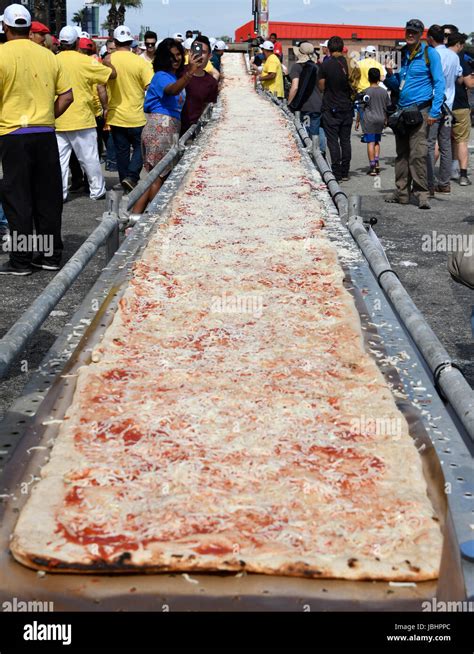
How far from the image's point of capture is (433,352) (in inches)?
99.2

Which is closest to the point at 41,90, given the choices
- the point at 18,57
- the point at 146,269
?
the point at 18,57

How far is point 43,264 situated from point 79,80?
3.28 metres

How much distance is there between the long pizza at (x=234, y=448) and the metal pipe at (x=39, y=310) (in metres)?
0.25

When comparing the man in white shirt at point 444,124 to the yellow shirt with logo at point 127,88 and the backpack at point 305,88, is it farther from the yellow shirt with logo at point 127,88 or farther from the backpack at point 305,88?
the yellow shirt with logo at point 127,88

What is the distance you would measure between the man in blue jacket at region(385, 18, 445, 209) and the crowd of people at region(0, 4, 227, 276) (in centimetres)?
243

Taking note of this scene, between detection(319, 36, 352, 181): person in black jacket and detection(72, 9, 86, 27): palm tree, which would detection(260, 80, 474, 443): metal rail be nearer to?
detection(319, 36, 352, 181): person in black jacket

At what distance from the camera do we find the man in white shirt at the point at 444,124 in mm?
10827

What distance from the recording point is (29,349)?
5.52 metres

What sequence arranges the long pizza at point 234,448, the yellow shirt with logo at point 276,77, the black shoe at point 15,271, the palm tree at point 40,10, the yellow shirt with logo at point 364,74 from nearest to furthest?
1. the long pizza at point 234,448
2. the black shoe at point 15,271
3. the yellow shirt with logo at point 364,74
4. the yellow shirt with logo at point 276,77
5. the palm tree at point 40,10

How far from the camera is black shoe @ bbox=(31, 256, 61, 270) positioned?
7328 millimetres

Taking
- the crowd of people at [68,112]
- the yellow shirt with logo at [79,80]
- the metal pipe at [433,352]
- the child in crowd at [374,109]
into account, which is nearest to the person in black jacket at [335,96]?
the child in crowd at [374,109]

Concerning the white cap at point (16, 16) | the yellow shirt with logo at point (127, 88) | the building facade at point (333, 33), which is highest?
the building facade at point (333, 33)

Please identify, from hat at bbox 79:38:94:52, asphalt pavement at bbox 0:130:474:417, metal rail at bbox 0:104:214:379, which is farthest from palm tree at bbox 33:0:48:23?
metal rail at bbox 0:104:214:379

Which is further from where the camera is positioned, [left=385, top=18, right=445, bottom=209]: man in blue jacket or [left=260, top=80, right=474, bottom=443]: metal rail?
[left=385, top=18, right=445, bottom=209]: man in blue jacket
